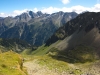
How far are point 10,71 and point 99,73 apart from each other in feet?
291

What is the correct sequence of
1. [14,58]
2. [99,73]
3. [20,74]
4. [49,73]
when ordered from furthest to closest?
[99,73] → [49,73] → [14,58] → [20,74]

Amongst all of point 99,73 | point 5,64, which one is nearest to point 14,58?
point 5,64

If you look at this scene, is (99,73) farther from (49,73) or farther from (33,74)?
(33,74)

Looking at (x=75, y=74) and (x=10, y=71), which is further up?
(x=10, y=71)

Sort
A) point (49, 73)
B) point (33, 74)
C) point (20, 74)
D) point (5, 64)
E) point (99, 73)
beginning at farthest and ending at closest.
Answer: point (99, 73) → point (49, 73) → point (33, 74) → point (5, 64) → point (20, 74)

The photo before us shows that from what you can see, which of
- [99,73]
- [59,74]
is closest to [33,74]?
[59,74]

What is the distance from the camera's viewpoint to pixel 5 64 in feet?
200

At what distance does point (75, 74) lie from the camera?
122 metres

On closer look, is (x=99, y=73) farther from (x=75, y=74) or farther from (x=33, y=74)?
(x=33, y=74)

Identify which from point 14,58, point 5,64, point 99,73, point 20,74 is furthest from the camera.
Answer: point 99,73

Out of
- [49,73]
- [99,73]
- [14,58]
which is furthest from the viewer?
[99,73]

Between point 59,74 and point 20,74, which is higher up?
point 20,74

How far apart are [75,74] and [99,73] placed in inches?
735

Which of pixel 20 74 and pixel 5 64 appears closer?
pixel 20 74
